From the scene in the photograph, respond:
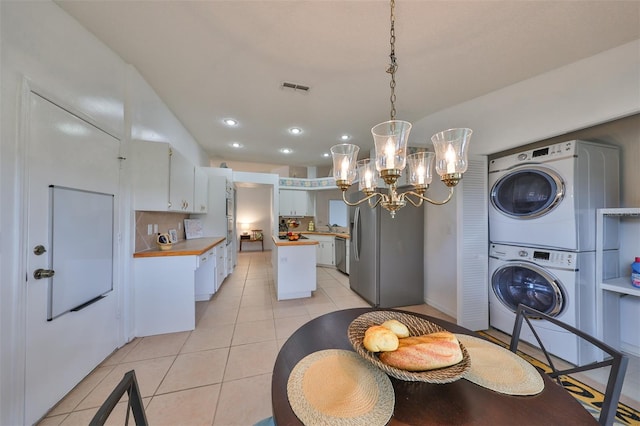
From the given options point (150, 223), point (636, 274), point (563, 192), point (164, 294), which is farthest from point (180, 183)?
point (636, 274)

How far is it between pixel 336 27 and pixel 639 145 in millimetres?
2714

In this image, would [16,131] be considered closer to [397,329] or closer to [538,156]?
[397,329]

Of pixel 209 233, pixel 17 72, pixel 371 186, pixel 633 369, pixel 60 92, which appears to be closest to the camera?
pixel 17 72

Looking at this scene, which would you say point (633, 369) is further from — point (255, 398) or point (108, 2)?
point (108, 2)

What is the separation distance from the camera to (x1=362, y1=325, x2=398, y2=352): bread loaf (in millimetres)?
758

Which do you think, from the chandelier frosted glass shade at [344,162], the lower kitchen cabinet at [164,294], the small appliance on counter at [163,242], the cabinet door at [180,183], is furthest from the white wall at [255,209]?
the chandelier frosted glass shade at [344,162]

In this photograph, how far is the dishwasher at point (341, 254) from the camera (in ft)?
15.3

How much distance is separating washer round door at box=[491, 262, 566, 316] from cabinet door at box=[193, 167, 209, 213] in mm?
3985

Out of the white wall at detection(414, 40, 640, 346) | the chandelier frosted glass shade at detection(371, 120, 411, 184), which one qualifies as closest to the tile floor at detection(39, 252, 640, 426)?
the chandelier frosted glass shade at detection(371, 120, 411, 184)

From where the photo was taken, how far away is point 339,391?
0.71 meters

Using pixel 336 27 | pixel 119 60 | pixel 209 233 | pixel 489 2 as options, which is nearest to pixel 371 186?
pixel 336 27

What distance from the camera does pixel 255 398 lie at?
1518mm

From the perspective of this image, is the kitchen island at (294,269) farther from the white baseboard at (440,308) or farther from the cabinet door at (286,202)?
the cabinet door at (286,202)

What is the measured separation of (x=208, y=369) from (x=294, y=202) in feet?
14.2
